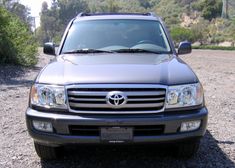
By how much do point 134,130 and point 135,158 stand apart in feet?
3.38

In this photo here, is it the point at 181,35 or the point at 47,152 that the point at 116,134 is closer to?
the point at 47,152

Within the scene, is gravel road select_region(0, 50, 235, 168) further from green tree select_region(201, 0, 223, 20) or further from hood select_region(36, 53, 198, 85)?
green tree select_region(201, 0, 223, 20)

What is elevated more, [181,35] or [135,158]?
[135,158]

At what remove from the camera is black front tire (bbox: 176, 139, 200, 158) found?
5121mm

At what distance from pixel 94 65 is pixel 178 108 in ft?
3.54

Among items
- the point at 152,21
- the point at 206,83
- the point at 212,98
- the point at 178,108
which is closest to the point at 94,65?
the point at 178,108

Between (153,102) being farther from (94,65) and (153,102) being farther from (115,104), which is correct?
(94,65)

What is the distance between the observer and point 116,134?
4.45 meters

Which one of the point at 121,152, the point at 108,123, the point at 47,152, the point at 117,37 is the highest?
Result: the point at 117,37

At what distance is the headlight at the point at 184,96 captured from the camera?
4.50 m

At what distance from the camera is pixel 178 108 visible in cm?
455

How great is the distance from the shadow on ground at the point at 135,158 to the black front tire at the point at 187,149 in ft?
0.21

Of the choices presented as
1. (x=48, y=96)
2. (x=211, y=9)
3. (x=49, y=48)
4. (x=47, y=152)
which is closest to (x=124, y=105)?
(x=48, y=96)

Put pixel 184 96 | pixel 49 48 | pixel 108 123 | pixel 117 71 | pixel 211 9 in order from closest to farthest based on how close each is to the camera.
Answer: pixel 108 123, pixel 184 96, pixel 117 71, pixel 49 48, pixel 211 9
